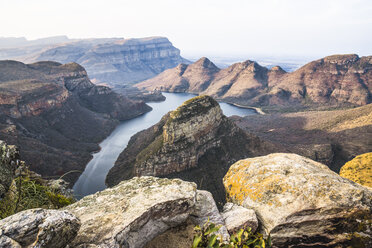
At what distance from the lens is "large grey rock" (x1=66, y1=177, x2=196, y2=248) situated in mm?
5719

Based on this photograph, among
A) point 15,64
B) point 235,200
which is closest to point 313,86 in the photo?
point 235,200

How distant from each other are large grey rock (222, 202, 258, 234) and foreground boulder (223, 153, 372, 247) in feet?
1.23

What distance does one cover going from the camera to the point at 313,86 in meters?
Result: 170

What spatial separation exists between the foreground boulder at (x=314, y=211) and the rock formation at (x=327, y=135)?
61338mm

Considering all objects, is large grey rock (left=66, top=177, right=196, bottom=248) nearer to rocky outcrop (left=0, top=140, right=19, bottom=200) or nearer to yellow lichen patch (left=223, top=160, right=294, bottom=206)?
yellow lichen patch (left=223, top=160, right=294, bottom=206)

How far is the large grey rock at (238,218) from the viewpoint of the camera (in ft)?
23.2

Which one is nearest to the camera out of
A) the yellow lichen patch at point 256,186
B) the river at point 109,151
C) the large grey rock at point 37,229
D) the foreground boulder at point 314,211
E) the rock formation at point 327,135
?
the large grey rock at point 37,229

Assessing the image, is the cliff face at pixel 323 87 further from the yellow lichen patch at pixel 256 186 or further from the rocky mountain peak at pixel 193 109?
the yellow lichen patch at pixel 256 186

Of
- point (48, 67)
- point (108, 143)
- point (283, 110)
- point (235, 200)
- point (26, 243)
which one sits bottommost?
point (108, 143)

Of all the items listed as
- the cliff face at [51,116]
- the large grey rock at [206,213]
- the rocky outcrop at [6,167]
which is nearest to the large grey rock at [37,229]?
the large grey rock at [206,213]

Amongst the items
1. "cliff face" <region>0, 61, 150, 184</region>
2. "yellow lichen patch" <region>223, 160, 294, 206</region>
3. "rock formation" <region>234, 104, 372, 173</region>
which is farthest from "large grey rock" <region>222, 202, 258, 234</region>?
"rock formation" <region>234, 104, 372, 173</region>

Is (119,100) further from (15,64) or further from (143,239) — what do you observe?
(143,239)

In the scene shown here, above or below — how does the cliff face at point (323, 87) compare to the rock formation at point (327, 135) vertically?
above

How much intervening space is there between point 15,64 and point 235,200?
468 feet
